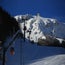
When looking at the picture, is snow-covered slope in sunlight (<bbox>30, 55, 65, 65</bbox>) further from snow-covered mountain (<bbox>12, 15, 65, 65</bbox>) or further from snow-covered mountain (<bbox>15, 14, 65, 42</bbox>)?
snow-covered mountain (<bbox>15, 14, 65, 42</bbox>)

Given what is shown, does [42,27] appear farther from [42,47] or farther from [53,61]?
[53,61]

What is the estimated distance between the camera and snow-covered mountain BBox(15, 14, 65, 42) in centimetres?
243

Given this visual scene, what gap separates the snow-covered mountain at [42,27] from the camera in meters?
2.43

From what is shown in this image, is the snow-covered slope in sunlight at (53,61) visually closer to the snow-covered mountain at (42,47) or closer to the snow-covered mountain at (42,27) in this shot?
the snow-covered mountain at (42,47)

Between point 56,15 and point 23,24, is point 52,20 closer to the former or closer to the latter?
point 56,15

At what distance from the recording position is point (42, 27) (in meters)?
2.43

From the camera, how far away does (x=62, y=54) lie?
2.43 meters

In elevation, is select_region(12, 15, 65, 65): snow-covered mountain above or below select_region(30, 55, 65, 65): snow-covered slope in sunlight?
above

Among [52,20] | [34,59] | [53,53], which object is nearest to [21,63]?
[34,59]

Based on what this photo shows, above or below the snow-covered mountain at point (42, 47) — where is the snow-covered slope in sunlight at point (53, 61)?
below

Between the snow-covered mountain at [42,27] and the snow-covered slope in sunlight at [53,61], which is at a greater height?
the snow-covered mountain at [42,27]

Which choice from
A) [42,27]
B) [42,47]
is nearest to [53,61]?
[42,47]

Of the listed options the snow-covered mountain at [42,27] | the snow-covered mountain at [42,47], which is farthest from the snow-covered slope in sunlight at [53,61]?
the snow-covered mountain at [42,27]

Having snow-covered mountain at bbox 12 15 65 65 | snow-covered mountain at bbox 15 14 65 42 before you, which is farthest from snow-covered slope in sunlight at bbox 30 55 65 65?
snow-covered mountain at bbox 15 14 65 42
